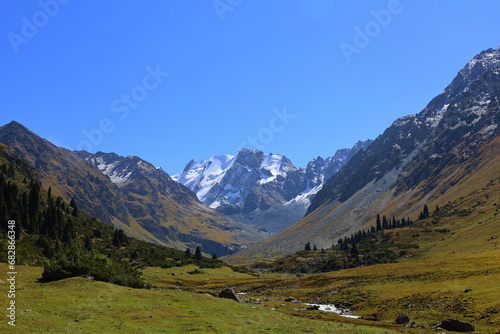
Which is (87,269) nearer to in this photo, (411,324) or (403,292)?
(411,324)

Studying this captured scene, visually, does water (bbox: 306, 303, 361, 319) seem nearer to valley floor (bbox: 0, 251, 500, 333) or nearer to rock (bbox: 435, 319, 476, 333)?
valley floor (bbox: 0, 251, 500, 333)

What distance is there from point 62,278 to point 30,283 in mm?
3760

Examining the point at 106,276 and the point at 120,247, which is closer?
the point at 106,276

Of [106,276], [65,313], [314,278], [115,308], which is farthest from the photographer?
[314,278]

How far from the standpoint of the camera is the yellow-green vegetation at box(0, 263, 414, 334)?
2972cm

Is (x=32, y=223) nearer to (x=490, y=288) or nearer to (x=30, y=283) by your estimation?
(x=30, y=283)

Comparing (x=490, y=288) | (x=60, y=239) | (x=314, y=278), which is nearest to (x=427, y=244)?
(x=314, y=278)

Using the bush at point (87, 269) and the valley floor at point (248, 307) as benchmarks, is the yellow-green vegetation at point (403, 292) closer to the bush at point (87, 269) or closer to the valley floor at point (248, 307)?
the valley floor at point (248, 307)

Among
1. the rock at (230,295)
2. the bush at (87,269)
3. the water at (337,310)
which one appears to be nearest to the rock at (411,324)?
the water at (337,310)

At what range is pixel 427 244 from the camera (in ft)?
603

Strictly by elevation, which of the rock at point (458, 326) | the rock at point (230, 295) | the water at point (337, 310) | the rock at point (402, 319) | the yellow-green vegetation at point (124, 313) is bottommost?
the water at point (337, 310)

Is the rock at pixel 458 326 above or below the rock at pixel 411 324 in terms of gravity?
above

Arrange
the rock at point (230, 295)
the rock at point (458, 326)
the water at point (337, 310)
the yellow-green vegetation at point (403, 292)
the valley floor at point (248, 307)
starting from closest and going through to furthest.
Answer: the valley floor at point (248, 307), the rock at point (458, 326), the yellow-green vegetation at point (403, 292), the rock at point (230, 295), the water at point (337, 310)

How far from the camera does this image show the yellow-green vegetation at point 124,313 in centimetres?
2972
